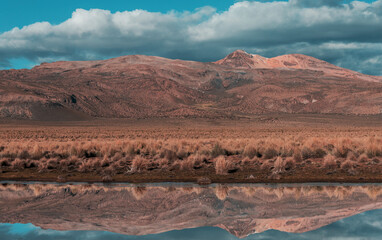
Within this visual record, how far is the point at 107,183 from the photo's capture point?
1930 cm

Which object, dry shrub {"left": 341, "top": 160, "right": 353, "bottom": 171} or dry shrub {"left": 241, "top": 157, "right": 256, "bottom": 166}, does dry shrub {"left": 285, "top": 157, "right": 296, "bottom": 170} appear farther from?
dry shrub {"left": 341, "top": 160, "right": 353, "bottom": 171}

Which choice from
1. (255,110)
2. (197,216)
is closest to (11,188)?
(197,216)

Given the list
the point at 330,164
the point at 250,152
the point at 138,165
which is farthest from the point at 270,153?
the point at 138,165

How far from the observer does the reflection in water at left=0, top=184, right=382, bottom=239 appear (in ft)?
38.8

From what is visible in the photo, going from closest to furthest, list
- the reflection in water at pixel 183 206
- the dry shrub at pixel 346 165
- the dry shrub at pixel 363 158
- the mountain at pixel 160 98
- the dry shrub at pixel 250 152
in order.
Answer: the reflection in water at pixel 183 206, the dry shrub at pixel 346 165, the dry shrub at pixel 363 158, the dry shrub at pixel 250 152, the mountain at pixel 160 98

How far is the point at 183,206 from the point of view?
14.3 m

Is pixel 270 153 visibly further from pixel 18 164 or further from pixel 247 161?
pixel 18 164

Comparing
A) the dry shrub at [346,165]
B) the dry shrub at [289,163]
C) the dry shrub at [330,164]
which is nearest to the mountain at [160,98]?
the dry shrub at [289,163]

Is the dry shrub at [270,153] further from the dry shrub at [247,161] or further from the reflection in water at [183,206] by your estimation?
the reflection in water at [183,206]

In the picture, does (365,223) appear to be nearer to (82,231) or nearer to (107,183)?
(82,231)

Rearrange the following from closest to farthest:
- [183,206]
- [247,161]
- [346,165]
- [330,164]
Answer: [183,206]
[346,165]
[330,164]
[247,161]

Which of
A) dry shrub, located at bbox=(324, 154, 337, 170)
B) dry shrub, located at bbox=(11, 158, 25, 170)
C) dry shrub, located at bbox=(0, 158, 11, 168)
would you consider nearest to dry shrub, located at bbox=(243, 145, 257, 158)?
dry shrub, located at bbox=(324, 154, 337, 170)

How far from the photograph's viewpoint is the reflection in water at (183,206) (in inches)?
466

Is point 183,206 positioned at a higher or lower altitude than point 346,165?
lower
